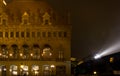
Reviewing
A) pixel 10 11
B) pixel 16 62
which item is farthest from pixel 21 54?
pixel 10 11

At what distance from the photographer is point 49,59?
117 metres

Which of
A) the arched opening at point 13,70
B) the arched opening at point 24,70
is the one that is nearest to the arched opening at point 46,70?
the arched opening at point 24,70

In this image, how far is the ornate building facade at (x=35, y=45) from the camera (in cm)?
11662

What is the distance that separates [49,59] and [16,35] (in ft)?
28.3

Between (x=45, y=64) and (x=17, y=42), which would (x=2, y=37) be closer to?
(x=17, y=42)

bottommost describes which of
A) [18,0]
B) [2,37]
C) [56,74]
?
[56,74]

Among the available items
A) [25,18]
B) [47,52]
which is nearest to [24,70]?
[47,52]

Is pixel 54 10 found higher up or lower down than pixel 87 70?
higher up

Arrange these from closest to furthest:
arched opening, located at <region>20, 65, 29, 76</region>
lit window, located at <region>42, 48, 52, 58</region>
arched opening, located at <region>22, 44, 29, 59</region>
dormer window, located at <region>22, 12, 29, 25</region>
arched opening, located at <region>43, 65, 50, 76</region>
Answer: arched opening, located at <region>43, 65, 50, 76</region>, arched opening, located at <region>20, 65, 29, 76</region>, arched opening, located at <region>22, 44, 29, 59</region>, lit window, located at <region>42, 48, 52, 58</region>, dormer window, located at <region>22, 12, 29, 25</region>

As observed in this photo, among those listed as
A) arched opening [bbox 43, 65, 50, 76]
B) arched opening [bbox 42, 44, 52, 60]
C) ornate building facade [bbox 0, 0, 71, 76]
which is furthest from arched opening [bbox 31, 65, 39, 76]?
arched opening [bbox 42, 44, 52, 60]

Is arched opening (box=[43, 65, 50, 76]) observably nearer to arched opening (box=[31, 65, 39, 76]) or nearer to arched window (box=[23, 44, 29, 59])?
arched opening (box=[31, 65, 39, 76])

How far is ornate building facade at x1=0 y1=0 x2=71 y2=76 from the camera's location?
383 ft

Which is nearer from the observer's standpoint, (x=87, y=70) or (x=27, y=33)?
(x=27, y=33)

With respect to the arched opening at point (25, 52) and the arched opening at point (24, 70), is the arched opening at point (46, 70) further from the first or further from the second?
the arched opening at point (25, 52)
